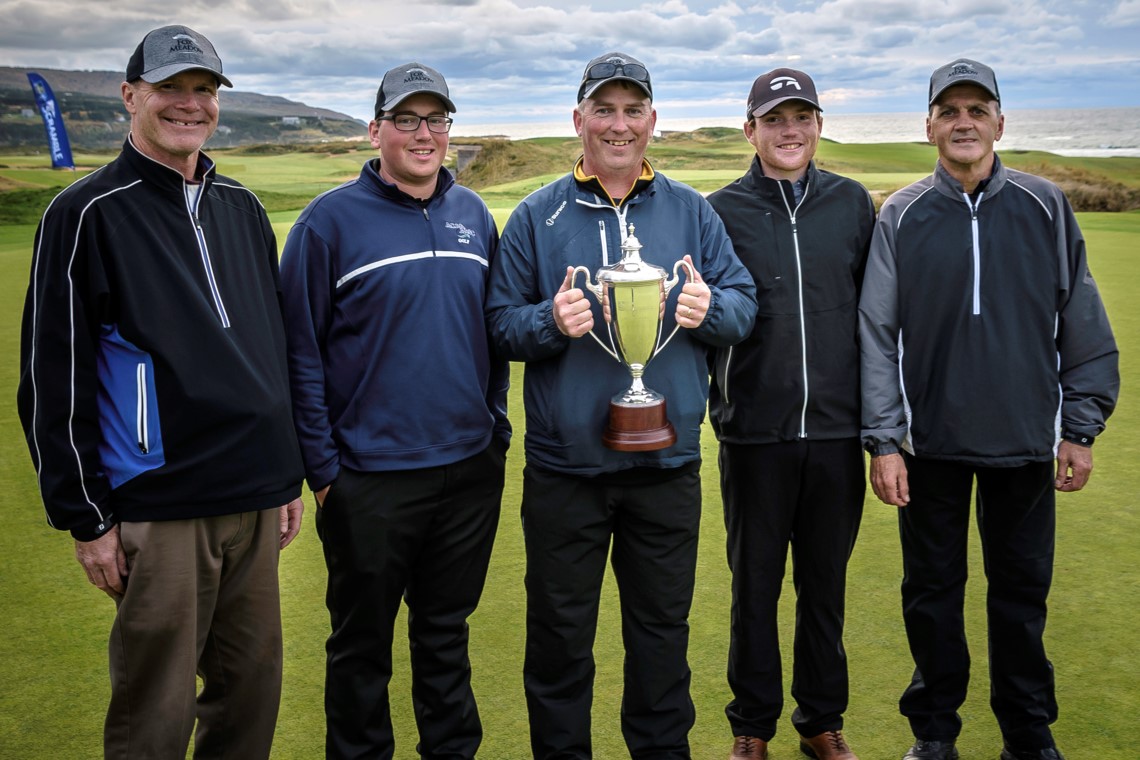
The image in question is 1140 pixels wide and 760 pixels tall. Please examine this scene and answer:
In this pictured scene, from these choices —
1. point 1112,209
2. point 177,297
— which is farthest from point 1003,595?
point 1112,209

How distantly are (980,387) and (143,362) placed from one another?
2045mm

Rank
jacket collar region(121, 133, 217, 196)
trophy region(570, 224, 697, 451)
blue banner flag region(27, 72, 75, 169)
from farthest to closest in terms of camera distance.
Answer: blue banner flag region(27, 72, 75, 169)
trophy region(570, 224, 697, 451)
jacket collar region(121, 133, 217, 196)

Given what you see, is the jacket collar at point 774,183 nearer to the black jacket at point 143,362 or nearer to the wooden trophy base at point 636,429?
the wooden trophy base at point 636,429

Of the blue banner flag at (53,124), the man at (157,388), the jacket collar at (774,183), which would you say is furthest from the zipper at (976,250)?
the blue banner flag at (53,124)

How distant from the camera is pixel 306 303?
249 centimetres

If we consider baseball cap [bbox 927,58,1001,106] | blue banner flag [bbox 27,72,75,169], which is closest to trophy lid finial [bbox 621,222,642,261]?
baseball cap [bbox 927,58,1001,106]

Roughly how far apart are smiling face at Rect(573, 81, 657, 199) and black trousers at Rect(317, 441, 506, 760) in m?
0.81

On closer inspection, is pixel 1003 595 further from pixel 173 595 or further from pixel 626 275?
pixel 173 595

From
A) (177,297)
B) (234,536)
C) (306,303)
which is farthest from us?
(306,303)

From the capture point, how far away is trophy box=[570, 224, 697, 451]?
7.64 ft

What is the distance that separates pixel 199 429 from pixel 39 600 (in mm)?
1954

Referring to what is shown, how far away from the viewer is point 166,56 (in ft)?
7.15

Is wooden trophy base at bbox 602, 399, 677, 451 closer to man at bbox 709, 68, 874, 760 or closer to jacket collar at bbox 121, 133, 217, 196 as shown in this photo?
man at bbox 709, 68, 874, 760

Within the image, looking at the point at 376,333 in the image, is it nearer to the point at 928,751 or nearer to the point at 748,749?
the point at 748,749
